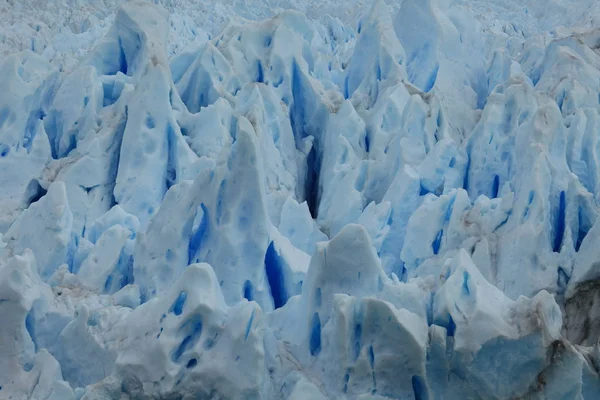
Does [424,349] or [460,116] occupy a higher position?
[424,349]

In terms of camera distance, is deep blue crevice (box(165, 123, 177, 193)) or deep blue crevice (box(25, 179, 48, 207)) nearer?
deep blue crevice (box(165, 123, 177, 193))

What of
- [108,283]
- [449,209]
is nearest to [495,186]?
[449,209]

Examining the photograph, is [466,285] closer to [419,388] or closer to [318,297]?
[419,388]

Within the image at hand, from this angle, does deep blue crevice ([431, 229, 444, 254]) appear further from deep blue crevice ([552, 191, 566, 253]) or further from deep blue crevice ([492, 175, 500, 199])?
deep blue crevice ([492, 175, 500, 199])

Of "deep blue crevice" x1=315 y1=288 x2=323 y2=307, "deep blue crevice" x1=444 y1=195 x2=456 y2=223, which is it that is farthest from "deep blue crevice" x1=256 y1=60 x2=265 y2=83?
"deep blue crevice" x1=315 y1=288 x2=323 y2=307

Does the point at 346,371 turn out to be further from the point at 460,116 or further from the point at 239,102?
the point at 460,116

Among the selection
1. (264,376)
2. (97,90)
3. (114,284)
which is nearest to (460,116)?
(97,90)

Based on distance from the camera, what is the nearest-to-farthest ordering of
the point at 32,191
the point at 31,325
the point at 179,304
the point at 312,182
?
1. the point at 179,304
2. the point at 31,325
3. the point at 32,191
4. the point at 312,182
